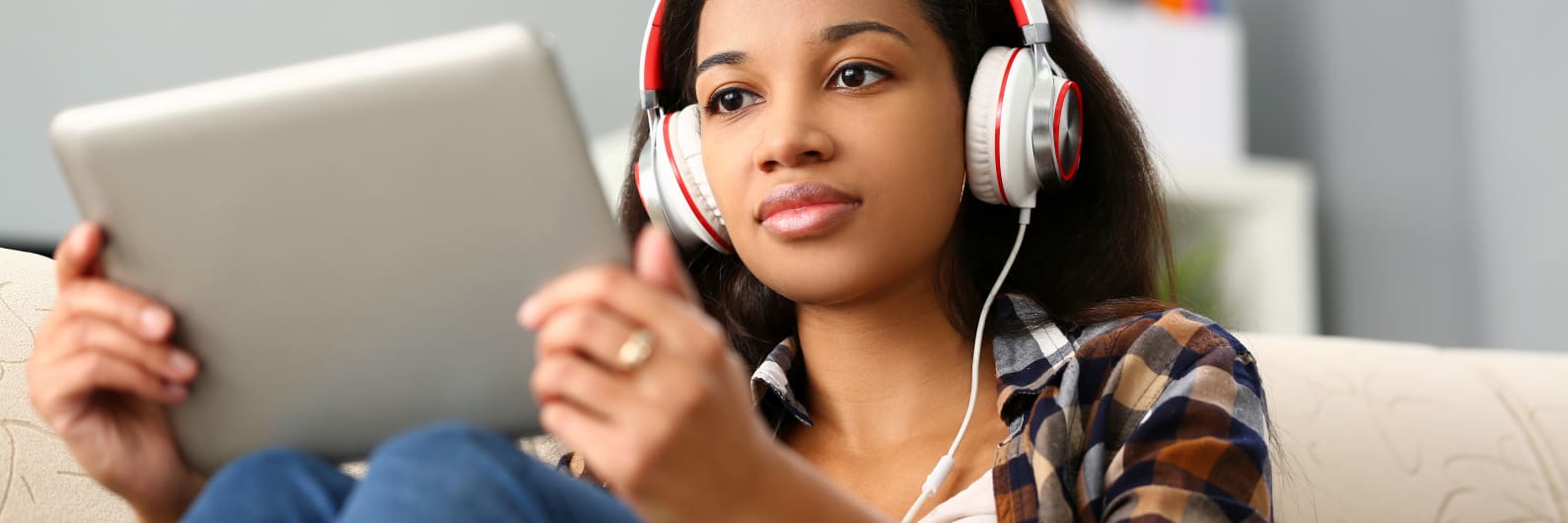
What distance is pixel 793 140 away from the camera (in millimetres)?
1007

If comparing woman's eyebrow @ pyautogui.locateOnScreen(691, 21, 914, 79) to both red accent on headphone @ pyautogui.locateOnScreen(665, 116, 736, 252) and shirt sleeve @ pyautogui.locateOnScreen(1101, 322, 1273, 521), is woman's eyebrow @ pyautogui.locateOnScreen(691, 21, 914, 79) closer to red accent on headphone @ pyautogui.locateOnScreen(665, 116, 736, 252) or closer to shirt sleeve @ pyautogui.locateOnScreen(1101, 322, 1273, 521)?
red accent on headphone @ pyautogui.locateOnScreen(665, 116, 736, 252)

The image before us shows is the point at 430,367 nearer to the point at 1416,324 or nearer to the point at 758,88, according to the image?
the point at 758,88

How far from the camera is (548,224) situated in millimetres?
638

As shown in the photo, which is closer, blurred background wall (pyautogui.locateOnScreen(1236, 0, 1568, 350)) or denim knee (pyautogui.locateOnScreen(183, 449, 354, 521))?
denim knee (pyautogui.locateOnScreen(183, 449, 354, 521))

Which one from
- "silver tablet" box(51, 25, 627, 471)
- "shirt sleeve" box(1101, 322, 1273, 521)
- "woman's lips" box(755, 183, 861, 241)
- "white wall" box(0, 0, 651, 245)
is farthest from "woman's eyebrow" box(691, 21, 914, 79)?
"white wall" box(0, 0, 651, 245)

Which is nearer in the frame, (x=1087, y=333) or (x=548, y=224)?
(x=548, y=224)

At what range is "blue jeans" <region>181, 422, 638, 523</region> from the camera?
2.07 ft

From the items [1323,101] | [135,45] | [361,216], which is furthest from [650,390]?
[1323,101]

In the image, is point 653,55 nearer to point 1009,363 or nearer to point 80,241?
point 1009,363

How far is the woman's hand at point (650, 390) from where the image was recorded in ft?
1.96

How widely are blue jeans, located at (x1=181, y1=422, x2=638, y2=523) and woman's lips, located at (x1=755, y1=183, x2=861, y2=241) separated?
333mm

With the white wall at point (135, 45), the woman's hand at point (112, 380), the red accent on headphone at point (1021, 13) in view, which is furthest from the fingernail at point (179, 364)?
the white wall at point (135, 45)

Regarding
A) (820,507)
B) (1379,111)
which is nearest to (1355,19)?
(1379,111)

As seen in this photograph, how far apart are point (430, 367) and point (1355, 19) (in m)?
3.33
